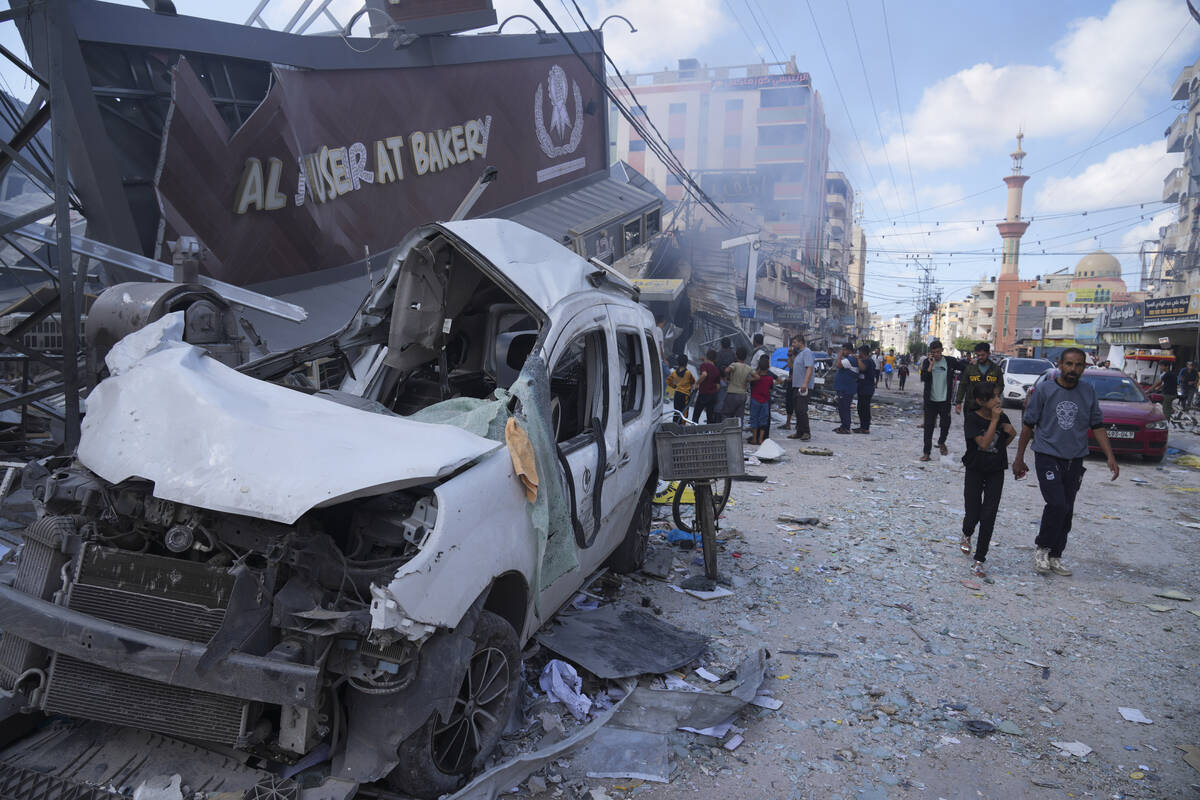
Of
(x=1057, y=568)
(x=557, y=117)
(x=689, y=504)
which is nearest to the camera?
(x=1057, y=568)

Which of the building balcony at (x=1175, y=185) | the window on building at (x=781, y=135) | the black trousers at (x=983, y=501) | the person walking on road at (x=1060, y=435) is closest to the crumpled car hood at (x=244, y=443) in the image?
the black trousers at (x=983, y=501)

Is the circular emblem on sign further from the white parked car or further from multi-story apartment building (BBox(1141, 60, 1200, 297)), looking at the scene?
multi-story apartment building (BBox(1141, 60, 1200, 297))

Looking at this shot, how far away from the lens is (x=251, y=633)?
232 cm

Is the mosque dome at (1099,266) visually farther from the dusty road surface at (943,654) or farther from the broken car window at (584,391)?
the broken car window at (584,391)

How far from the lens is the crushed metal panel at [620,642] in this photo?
389cm

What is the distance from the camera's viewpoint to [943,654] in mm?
4652

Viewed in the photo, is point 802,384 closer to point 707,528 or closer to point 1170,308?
point 707,528

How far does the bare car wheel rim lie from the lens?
281 centimetres

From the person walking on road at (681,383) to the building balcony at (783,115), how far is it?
72.2 metres

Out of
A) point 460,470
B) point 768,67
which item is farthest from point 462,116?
point 768,67

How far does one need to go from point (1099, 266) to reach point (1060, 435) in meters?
91.5

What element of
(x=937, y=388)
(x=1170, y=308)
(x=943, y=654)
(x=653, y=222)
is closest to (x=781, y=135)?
(x=1170, y=308)

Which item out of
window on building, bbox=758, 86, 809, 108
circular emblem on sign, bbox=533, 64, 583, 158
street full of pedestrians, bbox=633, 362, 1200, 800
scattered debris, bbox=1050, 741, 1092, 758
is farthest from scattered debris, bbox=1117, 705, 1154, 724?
window on building, bbox=758, 86, 809, 108

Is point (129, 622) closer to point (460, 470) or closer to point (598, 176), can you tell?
point (460, 470)
